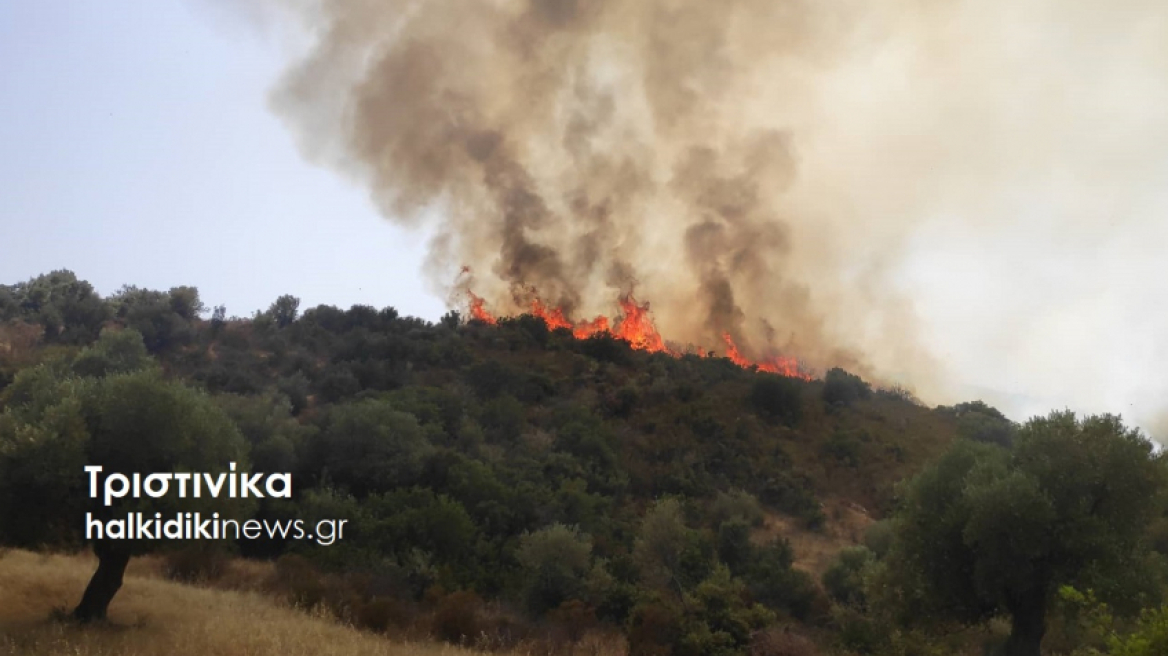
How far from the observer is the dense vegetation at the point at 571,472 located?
18531mm

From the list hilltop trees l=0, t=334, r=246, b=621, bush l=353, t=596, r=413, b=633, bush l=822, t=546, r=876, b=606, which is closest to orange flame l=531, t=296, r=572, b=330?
bush l=822, t=546, r=876, b=606

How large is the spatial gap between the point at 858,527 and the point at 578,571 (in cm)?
2119

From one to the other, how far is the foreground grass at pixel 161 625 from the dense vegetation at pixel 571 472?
1.33 m

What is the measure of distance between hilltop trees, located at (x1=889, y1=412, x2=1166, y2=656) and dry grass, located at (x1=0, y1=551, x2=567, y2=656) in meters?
12.4

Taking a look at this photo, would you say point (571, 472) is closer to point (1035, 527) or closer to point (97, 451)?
point (1035, 527)

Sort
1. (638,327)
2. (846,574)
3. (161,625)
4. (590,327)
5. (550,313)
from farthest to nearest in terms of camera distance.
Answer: (550,313), (638,327), (590,327), (846,574), (161,625)

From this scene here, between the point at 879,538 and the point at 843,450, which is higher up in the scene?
the point at 843,450

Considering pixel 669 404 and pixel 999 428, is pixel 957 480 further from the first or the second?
pixel 999 428

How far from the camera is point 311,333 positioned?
6431 cm

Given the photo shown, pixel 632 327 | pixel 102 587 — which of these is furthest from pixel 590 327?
pixel 102 587

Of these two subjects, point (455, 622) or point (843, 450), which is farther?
point (843, 450)

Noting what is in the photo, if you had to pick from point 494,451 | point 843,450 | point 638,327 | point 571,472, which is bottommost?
point 571,472

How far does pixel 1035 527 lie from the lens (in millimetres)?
18656

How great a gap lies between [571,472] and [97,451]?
2557 cm
